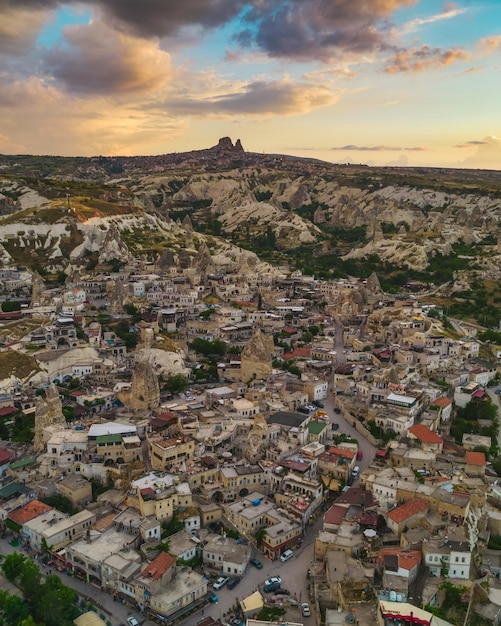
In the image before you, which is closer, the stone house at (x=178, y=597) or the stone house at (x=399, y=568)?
the stone house at (x=399, y=568)

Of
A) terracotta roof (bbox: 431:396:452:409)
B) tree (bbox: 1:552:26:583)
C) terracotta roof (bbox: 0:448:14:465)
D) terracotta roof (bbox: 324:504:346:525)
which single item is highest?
terracotta roof (bbox: 431:396:452:409)

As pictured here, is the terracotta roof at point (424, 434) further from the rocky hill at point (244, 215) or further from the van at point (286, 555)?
the rocky hill at point (244, 215)

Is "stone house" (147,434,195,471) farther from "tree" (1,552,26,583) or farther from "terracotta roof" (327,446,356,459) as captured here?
"tree" (1,552,26,583)

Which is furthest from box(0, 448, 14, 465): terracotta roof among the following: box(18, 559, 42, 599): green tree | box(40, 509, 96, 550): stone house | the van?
the van

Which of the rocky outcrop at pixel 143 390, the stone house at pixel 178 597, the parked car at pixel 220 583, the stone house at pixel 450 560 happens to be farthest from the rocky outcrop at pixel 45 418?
the stone house at pixel 450 560

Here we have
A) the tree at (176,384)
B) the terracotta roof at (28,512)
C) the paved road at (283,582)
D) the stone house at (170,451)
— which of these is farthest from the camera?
the tree at (176,384)

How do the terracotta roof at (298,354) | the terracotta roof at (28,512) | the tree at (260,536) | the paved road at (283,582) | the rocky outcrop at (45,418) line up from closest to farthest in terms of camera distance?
the paved road at (283,582) → the tree at (260,536) → the terracotta roof at (28,512) → the rocky outcrop at (45,418) → the terracotta roof at (298,354)

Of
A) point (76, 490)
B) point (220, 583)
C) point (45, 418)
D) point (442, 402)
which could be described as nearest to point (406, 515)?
point (220, 583)
